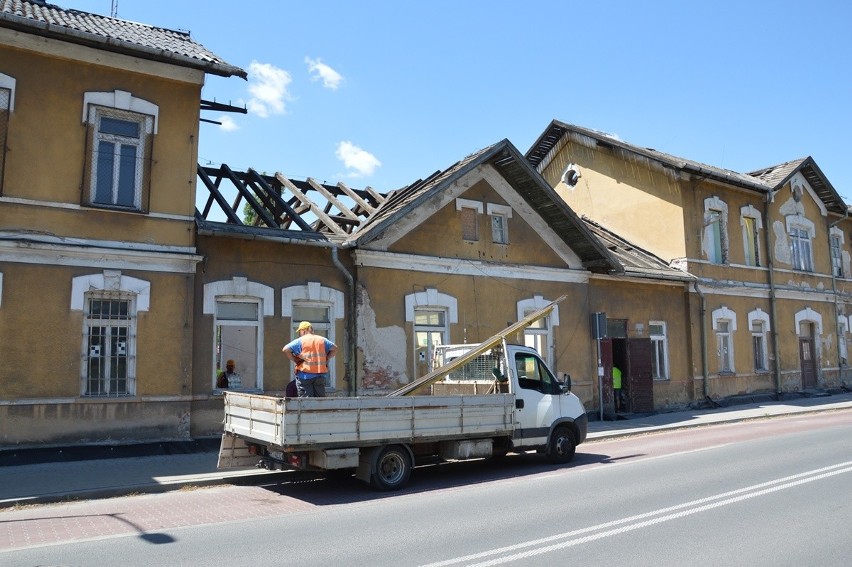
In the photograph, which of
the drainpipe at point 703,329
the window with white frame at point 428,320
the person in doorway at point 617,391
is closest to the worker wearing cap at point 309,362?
the window with white frame at point 428,320

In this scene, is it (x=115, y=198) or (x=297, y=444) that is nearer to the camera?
(x=297, y=444)

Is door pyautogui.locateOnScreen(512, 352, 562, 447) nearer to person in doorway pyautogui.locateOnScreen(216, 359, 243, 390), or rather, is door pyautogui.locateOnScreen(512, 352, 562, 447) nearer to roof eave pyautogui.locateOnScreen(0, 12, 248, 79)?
person in doorway pyautogui.locateOnScreen(216, 359, 243, 390)

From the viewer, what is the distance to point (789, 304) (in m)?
25.3

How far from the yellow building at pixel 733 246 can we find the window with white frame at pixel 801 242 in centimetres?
4

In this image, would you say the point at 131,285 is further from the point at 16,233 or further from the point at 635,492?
the point at 635,492

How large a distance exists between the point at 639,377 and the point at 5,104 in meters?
16.9

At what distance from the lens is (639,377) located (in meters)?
20.0

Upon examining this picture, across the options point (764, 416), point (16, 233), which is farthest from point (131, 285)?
point (764, 416)

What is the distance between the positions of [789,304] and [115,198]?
2335 cm

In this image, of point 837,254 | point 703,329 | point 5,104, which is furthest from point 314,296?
point 837,254

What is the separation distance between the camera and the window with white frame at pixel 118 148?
12.2 m

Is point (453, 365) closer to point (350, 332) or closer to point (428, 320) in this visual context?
point (350, 332)

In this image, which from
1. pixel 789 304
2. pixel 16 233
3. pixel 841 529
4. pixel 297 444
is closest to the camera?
pixel 841 529

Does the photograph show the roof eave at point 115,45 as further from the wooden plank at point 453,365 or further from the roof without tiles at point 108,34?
the wooden plank at point 453,365
